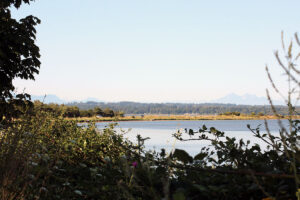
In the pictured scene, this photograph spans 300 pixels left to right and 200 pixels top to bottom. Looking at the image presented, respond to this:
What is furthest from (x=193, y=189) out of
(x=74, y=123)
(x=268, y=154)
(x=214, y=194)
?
(x=74, y=123)

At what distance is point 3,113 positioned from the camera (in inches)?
275

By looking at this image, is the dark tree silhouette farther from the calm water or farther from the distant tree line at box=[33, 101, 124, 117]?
the calm water

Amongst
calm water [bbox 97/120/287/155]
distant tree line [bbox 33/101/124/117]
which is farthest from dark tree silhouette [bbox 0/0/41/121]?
calm water [bbox 97/120/287/155]

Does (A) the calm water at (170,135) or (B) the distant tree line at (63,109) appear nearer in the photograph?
(A) the calm water at (170,135)

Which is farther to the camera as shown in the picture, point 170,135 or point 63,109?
point 170,135

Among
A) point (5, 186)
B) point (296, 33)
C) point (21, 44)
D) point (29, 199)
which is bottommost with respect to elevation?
point (29, 199)

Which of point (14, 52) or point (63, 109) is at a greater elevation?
point (14, 52)

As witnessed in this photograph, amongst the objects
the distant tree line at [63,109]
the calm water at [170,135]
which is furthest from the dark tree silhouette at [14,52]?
the calm water at [170,135]

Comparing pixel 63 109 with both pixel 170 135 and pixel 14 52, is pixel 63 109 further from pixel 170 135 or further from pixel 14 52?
pixel 170 135

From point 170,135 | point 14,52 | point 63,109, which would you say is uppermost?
point 14,52

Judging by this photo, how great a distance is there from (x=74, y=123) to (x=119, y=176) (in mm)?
3533

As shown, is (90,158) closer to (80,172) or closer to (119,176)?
(80,172)

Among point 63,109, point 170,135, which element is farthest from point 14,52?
point 170,135

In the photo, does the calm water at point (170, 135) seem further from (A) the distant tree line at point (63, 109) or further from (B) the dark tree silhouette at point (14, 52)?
(B) the dark tree silhouette at point (14, 52)
